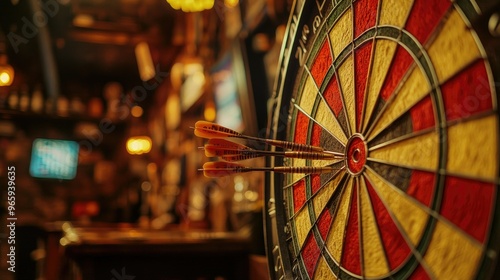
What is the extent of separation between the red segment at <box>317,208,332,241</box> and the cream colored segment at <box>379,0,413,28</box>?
1.69 feet

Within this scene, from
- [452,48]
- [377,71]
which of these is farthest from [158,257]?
[452,48]

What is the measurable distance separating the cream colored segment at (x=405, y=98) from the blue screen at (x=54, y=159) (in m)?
8.54

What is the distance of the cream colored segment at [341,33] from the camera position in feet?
4.58

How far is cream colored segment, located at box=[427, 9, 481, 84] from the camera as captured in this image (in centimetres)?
99

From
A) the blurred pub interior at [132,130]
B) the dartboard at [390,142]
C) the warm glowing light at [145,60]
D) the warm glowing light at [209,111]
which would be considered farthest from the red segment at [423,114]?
the warm glowing light at [145,60]

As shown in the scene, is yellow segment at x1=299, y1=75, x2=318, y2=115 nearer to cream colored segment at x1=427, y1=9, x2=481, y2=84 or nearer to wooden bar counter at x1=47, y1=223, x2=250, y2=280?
cream colored segment at x1=427, y1=9, x2=481, y2=84

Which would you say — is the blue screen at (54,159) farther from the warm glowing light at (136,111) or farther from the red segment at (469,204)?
the red segment at (469,204)

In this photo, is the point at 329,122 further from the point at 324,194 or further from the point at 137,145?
the point at 137,145

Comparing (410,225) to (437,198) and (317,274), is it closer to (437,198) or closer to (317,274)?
(437,198)

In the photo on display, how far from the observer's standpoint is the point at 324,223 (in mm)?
1426

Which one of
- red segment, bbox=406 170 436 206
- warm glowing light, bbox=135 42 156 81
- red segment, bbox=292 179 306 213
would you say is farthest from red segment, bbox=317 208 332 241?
warm glowing light, bbox=135 42 156 81

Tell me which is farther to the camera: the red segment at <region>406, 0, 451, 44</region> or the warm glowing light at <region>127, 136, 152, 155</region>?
→ the warm glowing light at <region>127, 136, 152, 155</region>

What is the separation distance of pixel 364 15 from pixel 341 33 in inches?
4.2

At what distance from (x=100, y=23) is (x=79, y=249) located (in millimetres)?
4672
